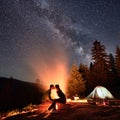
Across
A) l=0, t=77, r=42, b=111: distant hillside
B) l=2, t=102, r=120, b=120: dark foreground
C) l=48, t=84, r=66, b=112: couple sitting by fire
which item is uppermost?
l=0, t=77, r=42, b=111: distant hillside

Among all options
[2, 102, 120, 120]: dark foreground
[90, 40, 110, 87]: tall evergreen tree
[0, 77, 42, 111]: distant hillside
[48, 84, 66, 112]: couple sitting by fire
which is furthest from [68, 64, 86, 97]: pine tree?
[2, 102, 120, 120]: dark foreground

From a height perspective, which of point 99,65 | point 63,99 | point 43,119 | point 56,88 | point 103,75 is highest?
point 99,65

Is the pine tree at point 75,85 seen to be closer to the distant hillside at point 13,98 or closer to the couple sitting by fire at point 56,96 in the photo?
the distant hillside at point 13,98

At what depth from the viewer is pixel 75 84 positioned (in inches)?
1443

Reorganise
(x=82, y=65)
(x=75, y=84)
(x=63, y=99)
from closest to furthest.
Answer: (x=63, y=99), (x=75, y=84), (x=82, y=65)

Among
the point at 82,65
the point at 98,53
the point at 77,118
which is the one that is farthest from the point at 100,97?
the point at 82,65

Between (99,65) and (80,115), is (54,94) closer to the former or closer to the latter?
(80,115)

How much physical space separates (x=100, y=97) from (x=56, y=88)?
7595 millimetres

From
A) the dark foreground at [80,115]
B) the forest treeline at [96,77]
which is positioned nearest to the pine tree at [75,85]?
the forest treeline at [96,77]

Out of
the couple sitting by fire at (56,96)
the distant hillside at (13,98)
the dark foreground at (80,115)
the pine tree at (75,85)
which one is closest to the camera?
the dark foreground at (80,115)

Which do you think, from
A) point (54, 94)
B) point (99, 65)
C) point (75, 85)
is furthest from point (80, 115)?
point (99, 65)

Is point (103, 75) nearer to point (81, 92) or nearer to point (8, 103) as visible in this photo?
point (81, 92)

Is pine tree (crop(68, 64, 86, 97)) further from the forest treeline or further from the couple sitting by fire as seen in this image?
the couple sitting by fire

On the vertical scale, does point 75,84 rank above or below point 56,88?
above
